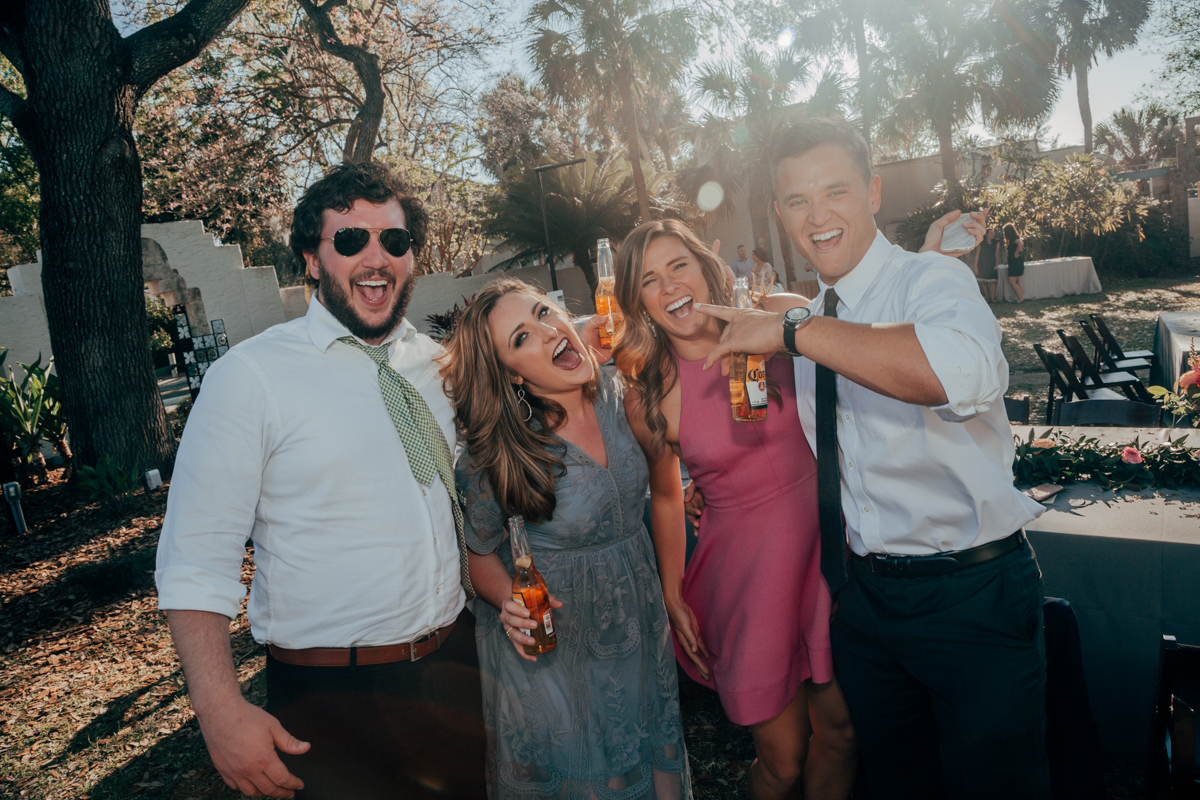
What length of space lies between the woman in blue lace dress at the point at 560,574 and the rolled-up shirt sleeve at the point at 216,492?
2.27 feet

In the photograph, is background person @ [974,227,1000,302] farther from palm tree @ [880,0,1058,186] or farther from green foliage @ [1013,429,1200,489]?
green foliage @ [1013,429,1200,489]

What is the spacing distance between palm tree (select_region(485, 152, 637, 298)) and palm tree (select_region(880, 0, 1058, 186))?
9296mm

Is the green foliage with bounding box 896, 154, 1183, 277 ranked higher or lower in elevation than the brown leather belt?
higher

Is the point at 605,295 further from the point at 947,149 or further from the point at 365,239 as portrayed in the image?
the point at 947,149

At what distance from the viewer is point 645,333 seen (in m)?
2.82

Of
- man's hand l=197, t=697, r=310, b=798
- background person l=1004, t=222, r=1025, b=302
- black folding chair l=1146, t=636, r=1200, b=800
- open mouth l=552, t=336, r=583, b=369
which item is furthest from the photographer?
background person l=1004, t=222, r=1025, b=302

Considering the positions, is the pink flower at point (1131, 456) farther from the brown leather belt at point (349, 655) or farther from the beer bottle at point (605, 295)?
the brown leather belt at point (349, 655)

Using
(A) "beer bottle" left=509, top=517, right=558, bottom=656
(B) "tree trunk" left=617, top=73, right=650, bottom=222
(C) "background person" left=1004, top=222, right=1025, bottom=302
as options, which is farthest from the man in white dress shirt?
(B) "tree trunk" left=617, top=73, right=650, bottom=222

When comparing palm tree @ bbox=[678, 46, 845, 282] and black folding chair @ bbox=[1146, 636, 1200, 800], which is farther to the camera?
palm tree @ bbox=[678, 46, 845, 282]

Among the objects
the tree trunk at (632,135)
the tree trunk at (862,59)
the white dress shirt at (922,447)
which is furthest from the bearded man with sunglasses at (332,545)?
the tree trunk at (862,59)

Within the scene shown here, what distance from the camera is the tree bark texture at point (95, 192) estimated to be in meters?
6.75

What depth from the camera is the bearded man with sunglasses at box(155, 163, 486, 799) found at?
69.8 inches

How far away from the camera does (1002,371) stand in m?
1.83

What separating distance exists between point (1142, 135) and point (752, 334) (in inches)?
1698
